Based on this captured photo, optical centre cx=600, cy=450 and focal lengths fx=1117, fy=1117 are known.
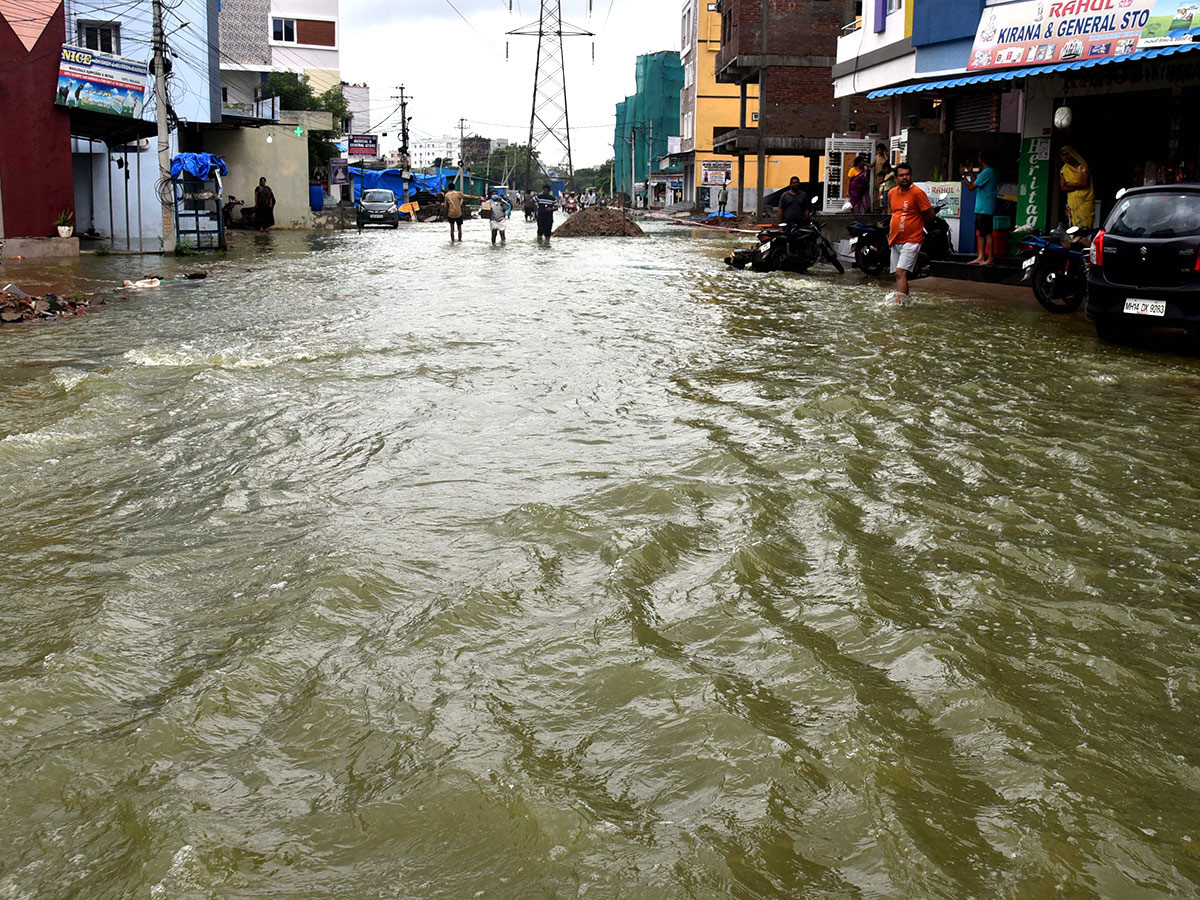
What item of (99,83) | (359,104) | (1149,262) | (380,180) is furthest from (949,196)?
(359,104)

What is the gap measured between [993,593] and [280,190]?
1707 inches

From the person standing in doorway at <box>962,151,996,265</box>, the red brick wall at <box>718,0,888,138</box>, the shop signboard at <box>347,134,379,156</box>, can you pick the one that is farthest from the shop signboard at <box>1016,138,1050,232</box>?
the shop signboard at <box>347,134,379,156</box>

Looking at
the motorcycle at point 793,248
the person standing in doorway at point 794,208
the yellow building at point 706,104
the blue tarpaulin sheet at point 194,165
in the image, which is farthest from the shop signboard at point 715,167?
the motorcycle at point 793,248

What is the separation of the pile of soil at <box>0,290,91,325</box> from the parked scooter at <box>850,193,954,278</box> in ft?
43.3

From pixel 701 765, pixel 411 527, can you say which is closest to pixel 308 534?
pixel 411 527

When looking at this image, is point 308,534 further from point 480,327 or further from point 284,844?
point 480,327

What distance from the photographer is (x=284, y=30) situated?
72.2m

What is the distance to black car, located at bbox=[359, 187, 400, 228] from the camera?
4684 centimetres

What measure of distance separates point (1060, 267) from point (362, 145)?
2305 inches

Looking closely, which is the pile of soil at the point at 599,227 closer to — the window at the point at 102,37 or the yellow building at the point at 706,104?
the window at the point at 102,37

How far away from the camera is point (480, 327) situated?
13758 mm

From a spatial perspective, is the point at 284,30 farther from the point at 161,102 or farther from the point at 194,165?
the point at 161,102

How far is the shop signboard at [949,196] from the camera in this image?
21.7 meters

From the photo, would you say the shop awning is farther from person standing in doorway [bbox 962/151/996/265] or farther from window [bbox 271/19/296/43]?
window [bbox 271/19/296/43]
